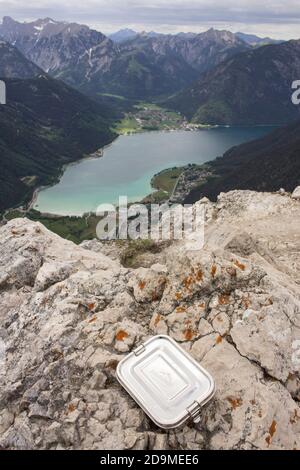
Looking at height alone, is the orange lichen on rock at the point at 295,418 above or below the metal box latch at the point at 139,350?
below

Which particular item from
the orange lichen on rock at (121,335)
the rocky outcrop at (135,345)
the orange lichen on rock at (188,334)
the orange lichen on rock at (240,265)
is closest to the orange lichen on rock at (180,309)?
the rocky outcrop at (135,345)

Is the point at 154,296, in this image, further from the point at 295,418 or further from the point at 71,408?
the point at 295,418

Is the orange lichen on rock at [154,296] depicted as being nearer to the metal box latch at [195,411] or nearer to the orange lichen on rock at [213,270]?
the orange lichen on rock at [213,270]

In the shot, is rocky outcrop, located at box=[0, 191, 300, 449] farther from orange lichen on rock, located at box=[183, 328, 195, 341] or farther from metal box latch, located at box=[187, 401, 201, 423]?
metal box latch, located at box=[187, 401, 201, 423]

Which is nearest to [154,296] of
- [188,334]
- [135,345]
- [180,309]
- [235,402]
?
[180,309]

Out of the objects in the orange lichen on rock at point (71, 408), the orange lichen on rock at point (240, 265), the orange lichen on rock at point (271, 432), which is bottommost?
the orange lichen on rock at point (71, 408)
